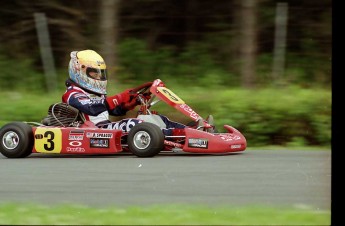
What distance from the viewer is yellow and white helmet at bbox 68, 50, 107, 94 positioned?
29.3 ft

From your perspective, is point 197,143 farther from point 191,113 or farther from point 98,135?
point 98,135

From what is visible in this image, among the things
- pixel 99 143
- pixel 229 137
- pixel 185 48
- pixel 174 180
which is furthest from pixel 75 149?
pixel 185 48

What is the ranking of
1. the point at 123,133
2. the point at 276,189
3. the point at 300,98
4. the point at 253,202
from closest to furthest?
the point at 253,202
the point at 276,189
the point at 123,133
the point at 300,98

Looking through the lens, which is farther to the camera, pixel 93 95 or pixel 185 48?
pixel 185 48

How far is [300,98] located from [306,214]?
16.4 ft

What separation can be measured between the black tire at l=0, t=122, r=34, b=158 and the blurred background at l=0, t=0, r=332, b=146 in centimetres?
252

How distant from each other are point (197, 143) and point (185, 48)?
6.99 metres

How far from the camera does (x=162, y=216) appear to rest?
5.19 m

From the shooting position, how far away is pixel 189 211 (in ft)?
17.6

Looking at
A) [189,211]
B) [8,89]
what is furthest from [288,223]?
[8,89]

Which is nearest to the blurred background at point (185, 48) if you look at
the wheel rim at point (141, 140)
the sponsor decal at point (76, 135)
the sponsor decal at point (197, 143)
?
the sponsor decal at point (197, 143)

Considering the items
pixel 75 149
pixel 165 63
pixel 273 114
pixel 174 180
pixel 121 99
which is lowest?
pixel 174 180

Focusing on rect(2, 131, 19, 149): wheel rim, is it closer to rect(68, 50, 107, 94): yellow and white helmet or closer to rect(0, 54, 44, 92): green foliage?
rect(68, 50, 107, 94): yellow and white helmet

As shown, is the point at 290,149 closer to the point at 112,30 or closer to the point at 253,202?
the point at 253,202
